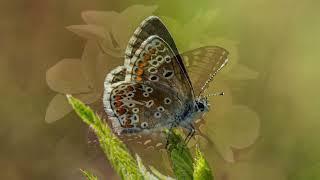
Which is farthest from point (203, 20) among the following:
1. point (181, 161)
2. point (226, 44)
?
point (181, 161)

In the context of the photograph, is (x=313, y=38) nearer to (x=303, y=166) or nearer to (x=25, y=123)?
(x=303, y=166)

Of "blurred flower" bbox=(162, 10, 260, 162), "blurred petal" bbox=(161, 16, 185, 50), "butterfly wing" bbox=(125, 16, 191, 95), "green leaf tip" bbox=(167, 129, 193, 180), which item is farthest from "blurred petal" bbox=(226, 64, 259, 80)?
"green leaf tip" bbox=(167, 129, 193, 180)

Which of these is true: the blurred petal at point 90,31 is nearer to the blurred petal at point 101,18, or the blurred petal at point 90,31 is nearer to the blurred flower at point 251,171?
the blurred petal at point 101,18

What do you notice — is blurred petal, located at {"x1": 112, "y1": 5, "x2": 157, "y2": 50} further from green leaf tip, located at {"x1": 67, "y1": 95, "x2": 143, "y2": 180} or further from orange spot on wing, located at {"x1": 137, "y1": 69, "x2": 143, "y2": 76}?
green leaf tip, located at {"x1": 67, "y1": 95, "x2": 143, "y2": 180}

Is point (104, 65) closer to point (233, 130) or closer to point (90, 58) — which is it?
point (90, 58)

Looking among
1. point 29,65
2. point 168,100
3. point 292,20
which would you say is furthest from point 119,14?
point 168,100

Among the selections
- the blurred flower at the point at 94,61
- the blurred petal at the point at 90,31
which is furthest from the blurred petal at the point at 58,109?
the blurred petal at the point at 90,31
